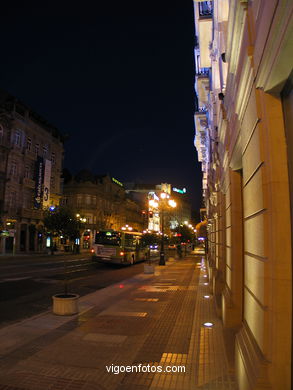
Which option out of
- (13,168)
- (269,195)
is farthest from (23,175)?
(269,195)

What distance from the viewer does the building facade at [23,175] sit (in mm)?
41844

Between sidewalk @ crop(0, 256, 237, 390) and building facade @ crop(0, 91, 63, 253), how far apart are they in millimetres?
34424

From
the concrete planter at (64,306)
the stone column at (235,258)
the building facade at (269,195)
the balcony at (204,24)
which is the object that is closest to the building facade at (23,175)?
the balcony at (204,24)

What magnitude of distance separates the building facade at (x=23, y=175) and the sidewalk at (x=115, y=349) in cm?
3442

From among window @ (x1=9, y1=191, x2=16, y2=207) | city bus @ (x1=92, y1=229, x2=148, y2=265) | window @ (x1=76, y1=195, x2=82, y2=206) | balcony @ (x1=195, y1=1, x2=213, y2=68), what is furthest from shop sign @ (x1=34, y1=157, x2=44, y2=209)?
balcony @ (x1=195, y1=1, x2=213, y2=68)

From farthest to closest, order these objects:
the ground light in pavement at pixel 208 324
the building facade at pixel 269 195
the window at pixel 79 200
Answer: the window at pixel 79 200, the ground light in pavement at pixel 208 324, the building facade at pixel 269 195

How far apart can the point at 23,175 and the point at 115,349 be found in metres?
42.8

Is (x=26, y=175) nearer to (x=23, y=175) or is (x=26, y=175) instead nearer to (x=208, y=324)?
(x=23, y=175)

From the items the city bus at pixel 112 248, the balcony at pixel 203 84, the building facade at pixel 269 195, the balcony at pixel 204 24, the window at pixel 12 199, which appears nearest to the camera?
the building facade at pixel 269 195

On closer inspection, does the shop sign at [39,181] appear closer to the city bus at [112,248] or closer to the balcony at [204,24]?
the city bus at [112,248]

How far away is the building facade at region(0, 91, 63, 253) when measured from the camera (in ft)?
137

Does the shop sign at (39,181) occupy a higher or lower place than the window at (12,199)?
higher

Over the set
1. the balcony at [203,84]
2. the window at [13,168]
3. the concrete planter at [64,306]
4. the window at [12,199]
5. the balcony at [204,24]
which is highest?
the balcony at [204,24]

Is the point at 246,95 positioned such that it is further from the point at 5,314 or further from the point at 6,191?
the point at 6,191
